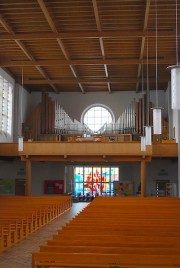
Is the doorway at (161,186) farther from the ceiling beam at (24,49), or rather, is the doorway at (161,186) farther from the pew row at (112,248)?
the pew row at (112,248)

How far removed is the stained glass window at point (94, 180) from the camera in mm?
26391

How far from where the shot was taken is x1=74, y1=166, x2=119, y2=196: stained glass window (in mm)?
26391

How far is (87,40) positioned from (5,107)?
7.42m

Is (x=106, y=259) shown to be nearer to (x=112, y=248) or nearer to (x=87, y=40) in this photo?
(x=112, y=248)

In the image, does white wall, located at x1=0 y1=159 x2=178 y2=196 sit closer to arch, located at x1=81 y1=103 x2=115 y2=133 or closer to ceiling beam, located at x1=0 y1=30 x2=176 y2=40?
arch, located at x1=81 y1=103 x2=115 y2=133

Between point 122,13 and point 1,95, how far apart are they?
32.2ft

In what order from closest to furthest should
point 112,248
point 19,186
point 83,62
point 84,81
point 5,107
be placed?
point 112,248
point 83,62
point 5,107
point 84,81
point 19,186

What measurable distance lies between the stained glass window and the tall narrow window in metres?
5.71

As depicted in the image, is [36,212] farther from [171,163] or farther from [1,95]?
[171,163]

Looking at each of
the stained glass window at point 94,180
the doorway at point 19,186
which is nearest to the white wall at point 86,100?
the stained glass window at point 94,180

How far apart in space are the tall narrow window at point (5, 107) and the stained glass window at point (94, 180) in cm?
571

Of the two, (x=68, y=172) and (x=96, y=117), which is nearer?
(x=68, y=172)

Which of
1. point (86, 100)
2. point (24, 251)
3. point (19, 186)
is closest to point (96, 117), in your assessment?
point (86, 100)

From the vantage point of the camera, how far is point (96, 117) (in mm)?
27656
